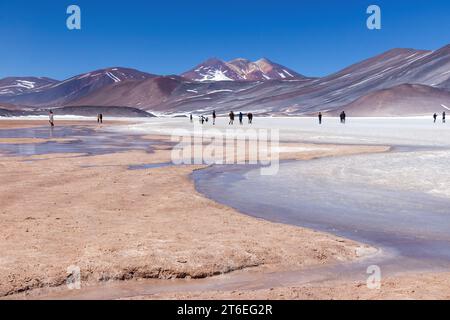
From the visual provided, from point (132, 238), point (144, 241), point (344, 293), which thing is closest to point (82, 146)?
point (132, 238)

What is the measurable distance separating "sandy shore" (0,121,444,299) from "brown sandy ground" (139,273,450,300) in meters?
0.01

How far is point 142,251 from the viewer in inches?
276

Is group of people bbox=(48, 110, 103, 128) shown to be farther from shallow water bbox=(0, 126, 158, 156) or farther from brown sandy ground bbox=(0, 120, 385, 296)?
brown sandy ground bbox=(0, 120, 385, 296)

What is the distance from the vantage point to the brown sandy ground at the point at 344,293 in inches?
214

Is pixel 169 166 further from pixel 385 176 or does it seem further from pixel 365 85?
pixel 365 85

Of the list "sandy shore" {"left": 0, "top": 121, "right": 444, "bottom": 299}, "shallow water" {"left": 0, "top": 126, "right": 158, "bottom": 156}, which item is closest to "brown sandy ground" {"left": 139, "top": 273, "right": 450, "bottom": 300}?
"sandy shore" {"left": 0, "top": 121, "right": 444, "bottom": 299}

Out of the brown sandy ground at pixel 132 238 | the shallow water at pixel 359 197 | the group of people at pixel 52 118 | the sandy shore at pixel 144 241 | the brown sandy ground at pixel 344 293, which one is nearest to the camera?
the brown sandy ground at pixel 344 293

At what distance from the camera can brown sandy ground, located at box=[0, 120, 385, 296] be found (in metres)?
6.40

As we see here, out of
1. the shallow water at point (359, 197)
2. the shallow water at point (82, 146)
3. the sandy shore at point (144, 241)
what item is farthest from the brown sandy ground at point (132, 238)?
the shallow water at point (82, 146)

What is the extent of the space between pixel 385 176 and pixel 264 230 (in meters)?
7.04

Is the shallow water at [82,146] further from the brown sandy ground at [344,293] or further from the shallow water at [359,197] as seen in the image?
the brown sandy ground at [344,293]

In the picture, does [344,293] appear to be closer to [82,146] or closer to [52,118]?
[82,146]

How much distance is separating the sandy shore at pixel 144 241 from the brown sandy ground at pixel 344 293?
11mm

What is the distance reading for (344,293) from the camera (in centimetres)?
559
